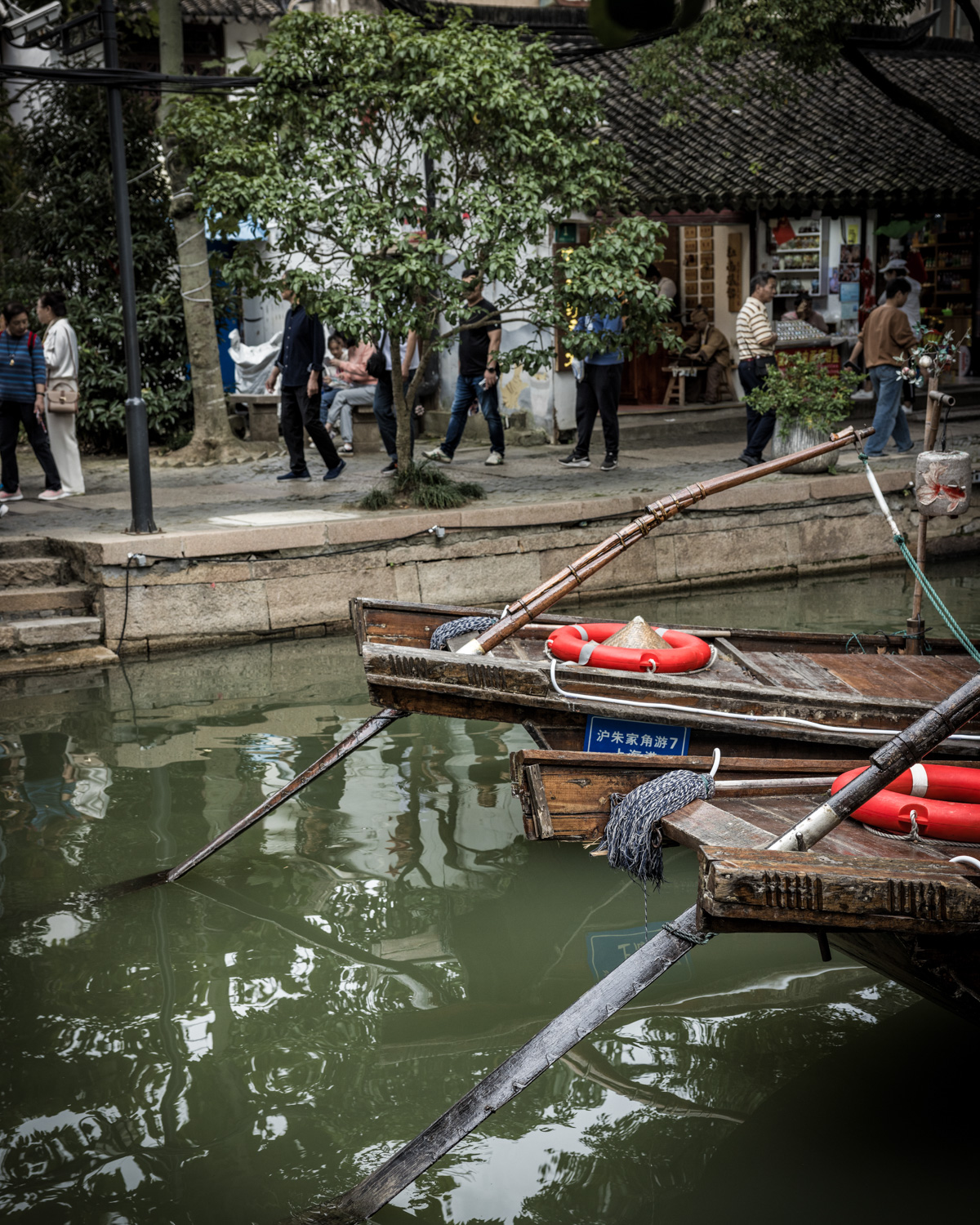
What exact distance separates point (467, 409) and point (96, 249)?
5.09 m

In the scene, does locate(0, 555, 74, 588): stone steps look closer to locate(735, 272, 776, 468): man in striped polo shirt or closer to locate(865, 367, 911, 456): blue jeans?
locate(735, 272, 776, 468): man in striped polo shirt

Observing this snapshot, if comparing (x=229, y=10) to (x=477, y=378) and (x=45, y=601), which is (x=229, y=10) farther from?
(x=45, y=601)

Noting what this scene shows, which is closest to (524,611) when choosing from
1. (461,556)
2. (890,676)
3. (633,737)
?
(633,737)

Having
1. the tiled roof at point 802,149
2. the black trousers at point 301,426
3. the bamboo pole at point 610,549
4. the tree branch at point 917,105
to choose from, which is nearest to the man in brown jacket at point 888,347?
the tiled roof at point 802,149

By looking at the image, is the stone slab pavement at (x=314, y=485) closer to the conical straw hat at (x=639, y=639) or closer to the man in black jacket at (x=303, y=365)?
the man in black jacket at (x=303, y=365)

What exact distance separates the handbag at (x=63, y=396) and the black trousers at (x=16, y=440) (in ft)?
0.62

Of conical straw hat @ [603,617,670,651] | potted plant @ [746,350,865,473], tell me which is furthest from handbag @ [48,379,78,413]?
conical straw hat @ [603,617,670,651]

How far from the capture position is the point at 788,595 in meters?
9.92

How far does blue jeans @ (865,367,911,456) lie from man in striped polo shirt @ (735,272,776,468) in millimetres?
992

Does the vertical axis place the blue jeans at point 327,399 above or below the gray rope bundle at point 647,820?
above

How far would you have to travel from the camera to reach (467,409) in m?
11.1

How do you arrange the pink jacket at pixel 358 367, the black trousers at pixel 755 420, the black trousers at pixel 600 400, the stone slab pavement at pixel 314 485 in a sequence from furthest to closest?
the pink jacket at pixel 358 367, the black trousers at pixel 600 400, the black trousers at pixel 755 420, the stone slab pavement at pixel 314 485

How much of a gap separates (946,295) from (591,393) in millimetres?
7668

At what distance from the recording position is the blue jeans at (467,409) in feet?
36.0
